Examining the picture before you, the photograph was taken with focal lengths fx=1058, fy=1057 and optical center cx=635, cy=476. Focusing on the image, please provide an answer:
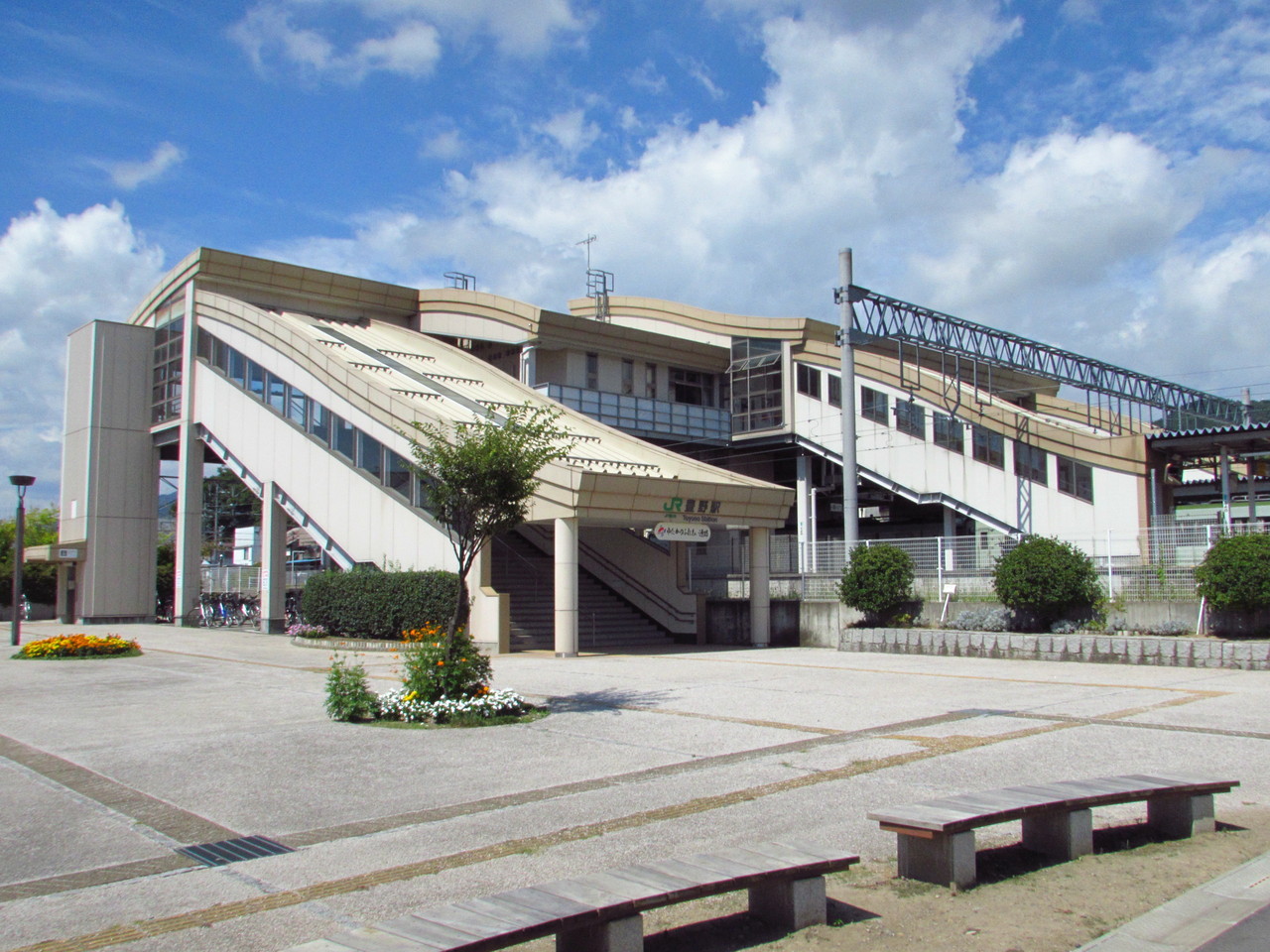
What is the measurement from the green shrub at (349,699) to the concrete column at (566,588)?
31.6 feet

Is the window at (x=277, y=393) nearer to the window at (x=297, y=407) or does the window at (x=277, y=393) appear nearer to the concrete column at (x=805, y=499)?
the window at (x=297, y=407)

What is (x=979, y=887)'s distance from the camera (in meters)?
5.80

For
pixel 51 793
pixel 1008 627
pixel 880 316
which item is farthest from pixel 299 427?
pixel 51 793

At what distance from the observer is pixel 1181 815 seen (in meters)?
6.77

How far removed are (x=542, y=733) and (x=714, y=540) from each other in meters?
22.4

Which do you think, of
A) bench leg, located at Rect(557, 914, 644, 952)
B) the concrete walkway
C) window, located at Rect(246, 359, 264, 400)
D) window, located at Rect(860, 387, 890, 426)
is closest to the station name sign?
the concrete walkway

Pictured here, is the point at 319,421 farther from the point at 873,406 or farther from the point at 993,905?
the point at 993,905

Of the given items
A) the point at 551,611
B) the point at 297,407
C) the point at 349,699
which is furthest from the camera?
the point at 297,407

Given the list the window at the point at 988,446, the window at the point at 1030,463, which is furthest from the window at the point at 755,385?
the window at the point at 1030,463

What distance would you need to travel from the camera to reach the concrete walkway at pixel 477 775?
585 centimetres

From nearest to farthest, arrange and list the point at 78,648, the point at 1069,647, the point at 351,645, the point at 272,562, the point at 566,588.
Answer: the point at 1069,647, the point at 78,648, the point at 566,588, the point at 351,645, the point at 272,562

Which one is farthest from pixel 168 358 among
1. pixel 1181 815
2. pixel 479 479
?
pixel 1181 815

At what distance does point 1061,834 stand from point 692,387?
34.7 meters

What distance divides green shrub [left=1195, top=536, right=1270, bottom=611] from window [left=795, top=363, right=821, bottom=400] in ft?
63.5
